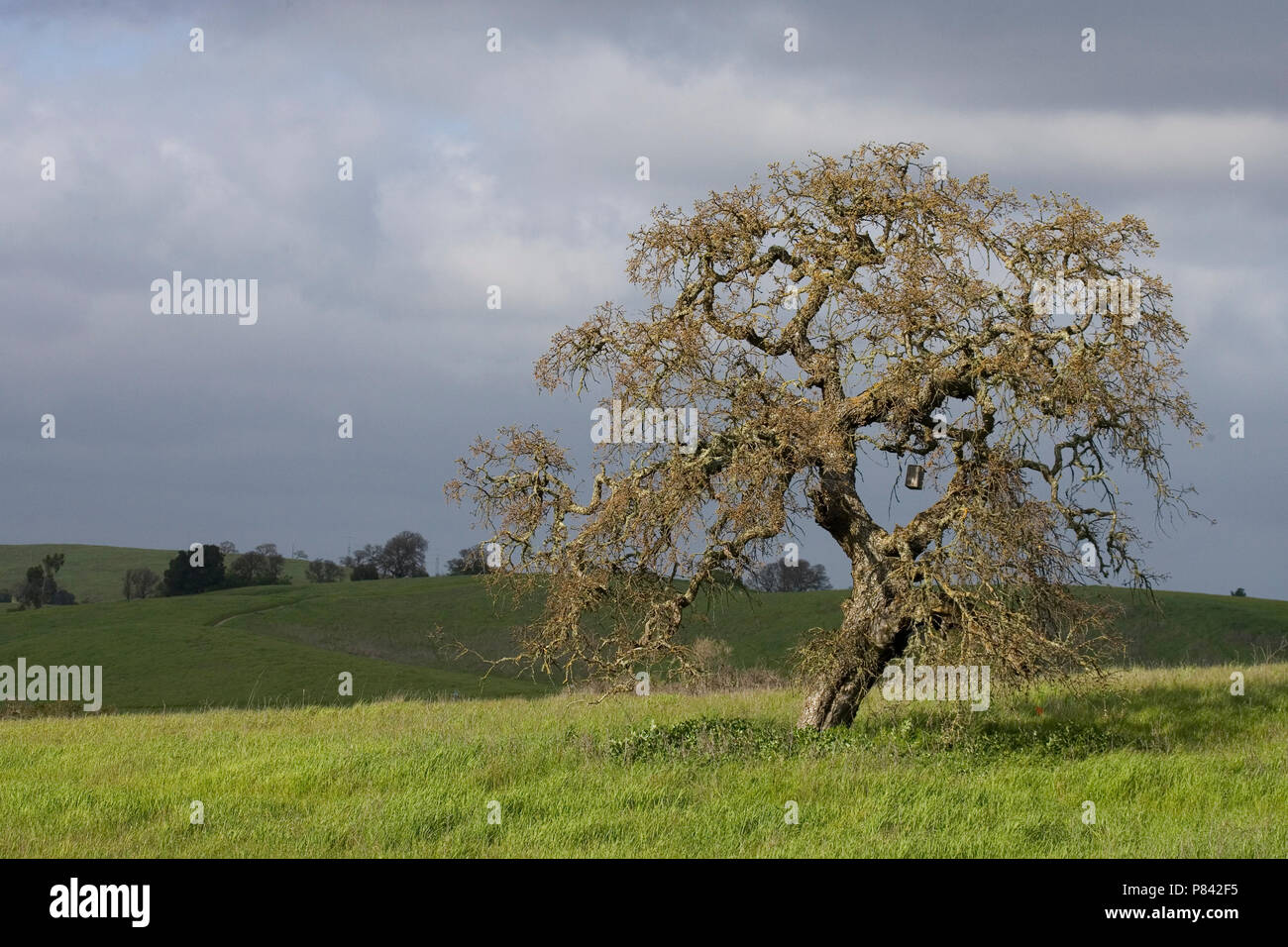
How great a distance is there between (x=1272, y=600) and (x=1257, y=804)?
72.0m

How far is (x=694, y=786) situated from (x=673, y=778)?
1.55ft

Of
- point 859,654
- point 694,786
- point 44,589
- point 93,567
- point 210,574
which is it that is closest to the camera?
point 694,786

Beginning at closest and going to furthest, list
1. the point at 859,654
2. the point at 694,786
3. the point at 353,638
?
the point at 694,786
the point at 859,654
the point at 353,638

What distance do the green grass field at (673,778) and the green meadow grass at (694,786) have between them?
5 cm

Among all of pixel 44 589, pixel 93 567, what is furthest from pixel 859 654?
pixel 93 567

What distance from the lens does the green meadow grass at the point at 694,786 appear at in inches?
595

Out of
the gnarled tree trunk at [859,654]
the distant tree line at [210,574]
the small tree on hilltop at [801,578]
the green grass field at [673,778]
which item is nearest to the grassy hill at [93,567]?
the distant tree line at [210,574]

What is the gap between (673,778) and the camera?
17.7 meters

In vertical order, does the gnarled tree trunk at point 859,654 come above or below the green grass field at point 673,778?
above

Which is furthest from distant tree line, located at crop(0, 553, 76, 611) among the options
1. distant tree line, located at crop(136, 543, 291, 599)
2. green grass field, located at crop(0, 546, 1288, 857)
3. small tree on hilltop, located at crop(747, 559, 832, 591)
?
green grass field, located at crop(0, 546, 1288, 857)

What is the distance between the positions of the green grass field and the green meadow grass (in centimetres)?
5

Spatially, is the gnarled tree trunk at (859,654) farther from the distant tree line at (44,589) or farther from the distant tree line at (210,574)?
the distant tree line at (44,589)

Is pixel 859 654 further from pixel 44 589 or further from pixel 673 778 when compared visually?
pixel 44 589
